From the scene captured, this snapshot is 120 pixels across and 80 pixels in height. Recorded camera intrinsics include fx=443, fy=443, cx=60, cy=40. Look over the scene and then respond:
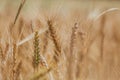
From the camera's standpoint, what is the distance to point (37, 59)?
A: 0.99 m

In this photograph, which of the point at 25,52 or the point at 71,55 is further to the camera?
the point at 25,52

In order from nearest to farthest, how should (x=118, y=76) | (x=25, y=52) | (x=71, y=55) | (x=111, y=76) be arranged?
(x=71, y=55) → (x=118, y=76) → (x=111, y=76) → (x=25, y=52)

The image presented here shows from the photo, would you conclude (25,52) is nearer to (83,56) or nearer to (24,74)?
(24,74)

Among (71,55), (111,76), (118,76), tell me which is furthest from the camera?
(111,76)

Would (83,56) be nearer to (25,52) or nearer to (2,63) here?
(2,63)

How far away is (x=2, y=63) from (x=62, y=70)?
0.14m

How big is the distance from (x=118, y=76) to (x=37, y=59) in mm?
214

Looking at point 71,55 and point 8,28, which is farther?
point 8,28

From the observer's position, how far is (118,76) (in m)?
1.07

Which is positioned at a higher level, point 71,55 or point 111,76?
point 71,55

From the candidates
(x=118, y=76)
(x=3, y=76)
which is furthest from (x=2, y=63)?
(x=118, y=76)

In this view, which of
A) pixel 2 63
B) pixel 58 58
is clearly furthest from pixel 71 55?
pixel 2 63

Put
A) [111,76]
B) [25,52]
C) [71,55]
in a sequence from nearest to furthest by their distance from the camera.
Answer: [71,55], [111,76], [25,52]

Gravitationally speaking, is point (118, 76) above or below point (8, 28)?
below
